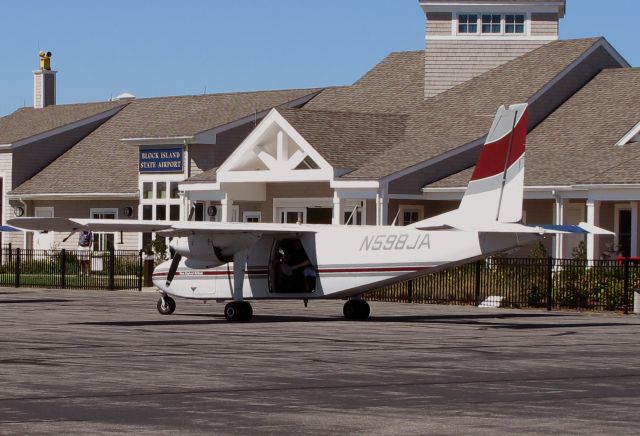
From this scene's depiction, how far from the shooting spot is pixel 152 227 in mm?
28656

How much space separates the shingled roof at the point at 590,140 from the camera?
40.3 metres

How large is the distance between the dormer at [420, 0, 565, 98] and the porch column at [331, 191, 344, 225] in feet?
33.8

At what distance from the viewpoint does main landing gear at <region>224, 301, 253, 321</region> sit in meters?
28.8

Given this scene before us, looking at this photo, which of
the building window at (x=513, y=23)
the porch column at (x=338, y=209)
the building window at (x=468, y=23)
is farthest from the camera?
the building window at (x=468, y=23)

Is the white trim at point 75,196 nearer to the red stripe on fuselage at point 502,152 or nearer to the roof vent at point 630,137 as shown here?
the roof vent at point 630,137

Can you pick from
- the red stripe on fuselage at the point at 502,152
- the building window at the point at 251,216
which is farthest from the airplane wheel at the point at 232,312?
the building window at the point at 251,216

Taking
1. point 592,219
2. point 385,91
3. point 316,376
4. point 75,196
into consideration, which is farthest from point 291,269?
point 75,196

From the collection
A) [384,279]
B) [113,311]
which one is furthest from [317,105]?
[384,279]

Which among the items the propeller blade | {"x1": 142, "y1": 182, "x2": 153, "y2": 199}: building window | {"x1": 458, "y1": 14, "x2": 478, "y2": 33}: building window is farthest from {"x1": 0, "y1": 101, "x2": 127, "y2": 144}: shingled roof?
the propeller blade

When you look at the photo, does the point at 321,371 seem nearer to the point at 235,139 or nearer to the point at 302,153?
the point at 302,153

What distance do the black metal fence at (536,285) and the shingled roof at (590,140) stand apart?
411 centimetres

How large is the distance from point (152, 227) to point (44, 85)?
43.7 metres

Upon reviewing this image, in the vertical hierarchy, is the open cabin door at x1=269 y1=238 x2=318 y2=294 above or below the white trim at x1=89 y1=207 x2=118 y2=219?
below

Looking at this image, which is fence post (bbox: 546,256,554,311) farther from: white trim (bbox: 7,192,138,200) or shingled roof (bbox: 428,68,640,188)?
white trim (bbox: 7,192,138,200)
